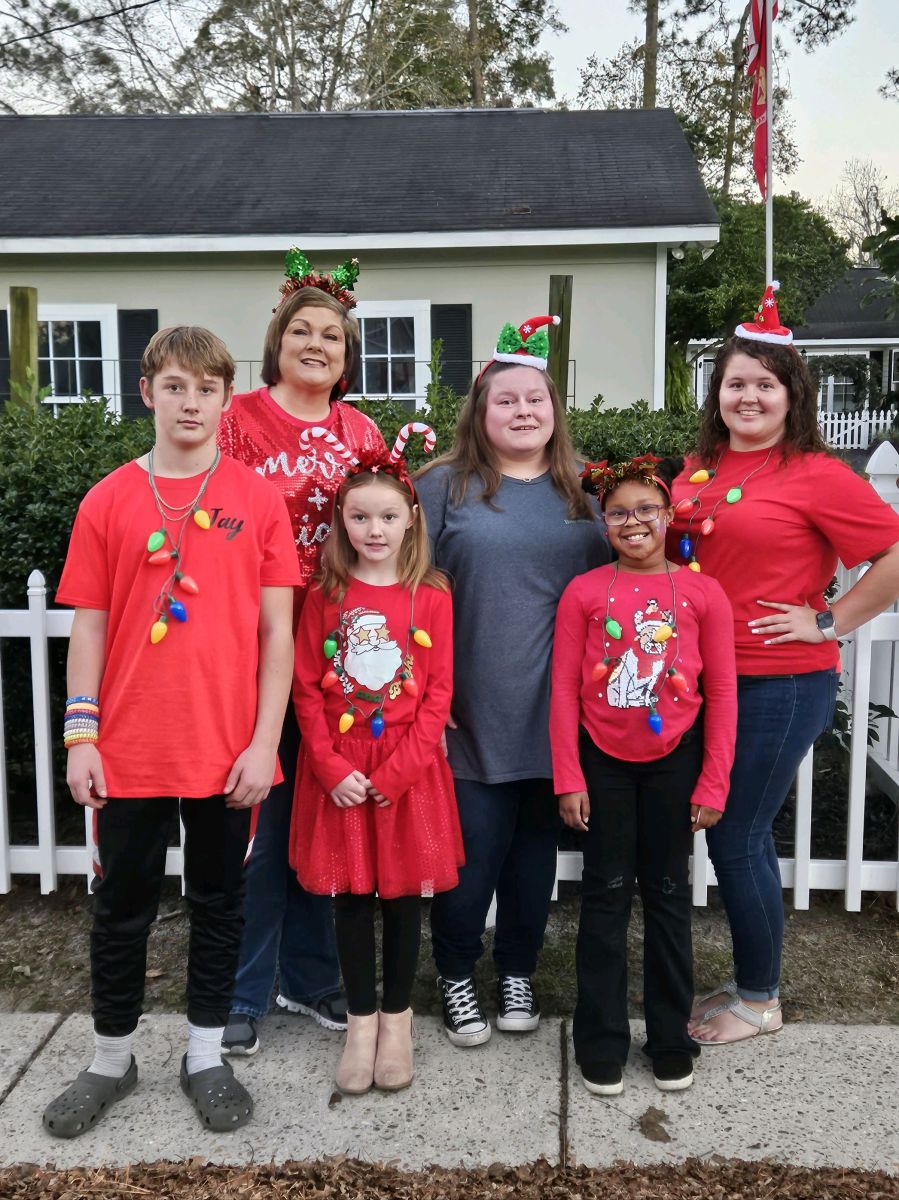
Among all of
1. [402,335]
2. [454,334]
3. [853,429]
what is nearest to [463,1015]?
[454,334]

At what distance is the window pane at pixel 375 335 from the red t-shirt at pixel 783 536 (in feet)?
35.6

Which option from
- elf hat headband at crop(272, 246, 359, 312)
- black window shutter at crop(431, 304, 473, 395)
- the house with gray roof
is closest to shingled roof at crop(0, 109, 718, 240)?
the house with gray roof

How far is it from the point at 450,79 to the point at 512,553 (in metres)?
29.0

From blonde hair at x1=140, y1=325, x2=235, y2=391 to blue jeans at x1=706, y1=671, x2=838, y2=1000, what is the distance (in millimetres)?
1578

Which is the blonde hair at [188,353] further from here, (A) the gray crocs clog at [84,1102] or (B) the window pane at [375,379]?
(B) the window pane at [375,379]

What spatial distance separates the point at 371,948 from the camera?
2.77 m

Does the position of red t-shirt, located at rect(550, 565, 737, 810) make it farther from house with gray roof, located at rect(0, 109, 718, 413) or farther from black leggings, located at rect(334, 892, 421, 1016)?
house with gray roof, located at rect(0, 109, 718, 413)

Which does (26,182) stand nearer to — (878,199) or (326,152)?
(326,152)

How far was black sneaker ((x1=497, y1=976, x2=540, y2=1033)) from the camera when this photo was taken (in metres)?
2.99

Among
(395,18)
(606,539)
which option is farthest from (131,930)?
(395,18)

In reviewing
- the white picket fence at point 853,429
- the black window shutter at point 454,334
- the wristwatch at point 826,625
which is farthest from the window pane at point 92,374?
the white picket fence at point 853,429

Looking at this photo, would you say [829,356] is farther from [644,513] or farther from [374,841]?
[374,841]

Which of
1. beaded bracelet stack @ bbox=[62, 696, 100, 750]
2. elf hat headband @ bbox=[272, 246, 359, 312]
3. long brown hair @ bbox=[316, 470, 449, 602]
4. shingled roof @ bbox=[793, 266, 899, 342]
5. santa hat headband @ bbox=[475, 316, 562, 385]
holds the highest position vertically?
Answer: shingled roof @ bbox=[793, 266, 899, 342]

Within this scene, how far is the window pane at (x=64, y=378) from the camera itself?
43.9ft
